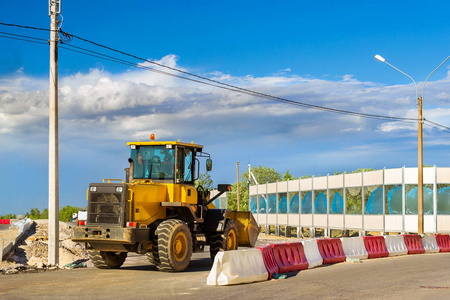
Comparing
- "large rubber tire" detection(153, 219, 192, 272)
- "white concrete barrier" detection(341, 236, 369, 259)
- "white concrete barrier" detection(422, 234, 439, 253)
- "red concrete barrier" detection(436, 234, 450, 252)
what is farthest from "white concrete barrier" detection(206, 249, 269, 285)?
"red concrete barrier" detection(436, 234, 450, 252)

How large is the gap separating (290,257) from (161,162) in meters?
4.51

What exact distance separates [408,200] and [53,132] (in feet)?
71.5

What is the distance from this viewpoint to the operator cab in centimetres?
1656

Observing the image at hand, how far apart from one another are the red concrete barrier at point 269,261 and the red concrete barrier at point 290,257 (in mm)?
232

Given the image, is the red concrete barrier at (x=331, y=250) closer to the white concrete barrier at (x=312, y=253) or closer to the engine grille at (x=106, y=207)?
the white concrete barrier at (x=312, y=253)

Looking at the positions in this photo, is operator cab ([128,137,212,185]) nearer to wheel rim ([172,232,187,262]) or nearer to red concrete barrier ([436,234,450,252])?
wheel rim ([172,232,187,262])

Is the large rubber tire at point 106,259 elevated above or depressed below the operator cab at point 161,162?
below

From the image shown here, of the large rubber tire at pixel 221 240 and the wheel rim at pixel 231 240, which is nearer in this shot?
the large rubber tire at pixel 221 240

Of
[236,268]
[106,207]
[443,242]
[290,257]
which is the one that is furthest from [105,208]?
[443,242]

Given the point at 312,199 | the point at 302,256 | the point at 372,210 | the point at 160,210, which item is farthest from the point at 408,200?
the point at 160,210

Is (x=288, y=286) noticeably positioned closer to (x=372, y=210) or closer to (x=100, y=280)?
(x=100, y=280)

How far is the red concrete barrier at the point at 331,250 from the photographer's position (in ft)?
59.7

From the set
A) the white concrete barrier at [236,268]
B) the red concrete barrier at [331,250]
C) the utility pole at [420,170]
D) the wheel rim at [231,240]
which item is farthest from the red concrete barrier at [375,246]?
the white concrete barrier at [236,268]

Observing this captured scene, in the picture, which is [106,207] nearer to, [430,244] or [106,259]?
[106,259]
